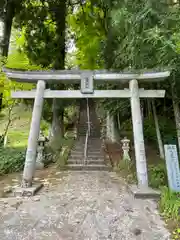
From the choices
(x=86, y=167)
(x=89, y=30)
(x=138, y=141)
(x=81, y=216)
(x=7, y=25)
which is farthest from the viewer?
(x=89, y=30)

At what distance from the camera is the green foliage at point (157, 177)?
5662mm

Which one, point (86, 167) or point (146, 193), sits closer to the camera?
point (146, 193)

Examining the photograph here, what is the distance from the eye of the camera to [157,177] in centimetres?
597

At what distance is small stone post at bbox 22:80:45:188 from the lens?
Answer: 5594 mm

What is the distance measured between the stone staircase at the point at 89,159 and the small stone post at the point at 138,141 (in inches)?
120

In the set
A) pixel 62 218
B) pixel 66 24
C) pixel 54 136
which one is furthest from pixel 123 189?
pixel 66 24

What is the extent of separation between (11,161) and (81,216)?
4.74 meters

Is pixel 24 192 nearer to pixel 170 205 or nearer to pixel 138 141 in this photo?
pixel 138 141

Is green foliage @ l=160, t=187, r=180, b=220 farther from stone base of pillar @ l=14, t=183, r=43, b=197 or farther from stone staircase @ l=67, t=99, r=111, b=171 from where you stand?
stone staircase @ l=67, t=99, r=111, b=171

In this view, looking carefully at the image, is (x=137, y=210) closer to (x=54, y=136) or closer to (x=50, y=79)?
(x=50, y=79)

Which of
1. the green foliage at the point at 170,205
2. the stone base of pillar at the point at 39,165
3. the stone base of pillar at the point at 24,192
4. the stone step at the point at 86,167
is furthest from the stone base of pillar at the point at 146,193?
the stone base of pillar at the point at 39,165

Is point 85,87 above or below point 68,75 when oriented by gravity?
below

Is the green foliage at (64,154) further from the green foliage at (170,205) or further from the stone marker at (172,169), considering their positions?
the green foliage at (170,205)

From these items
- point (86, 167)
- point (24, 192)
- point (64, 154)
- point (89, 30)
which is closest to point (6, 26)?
point (89, 30)
